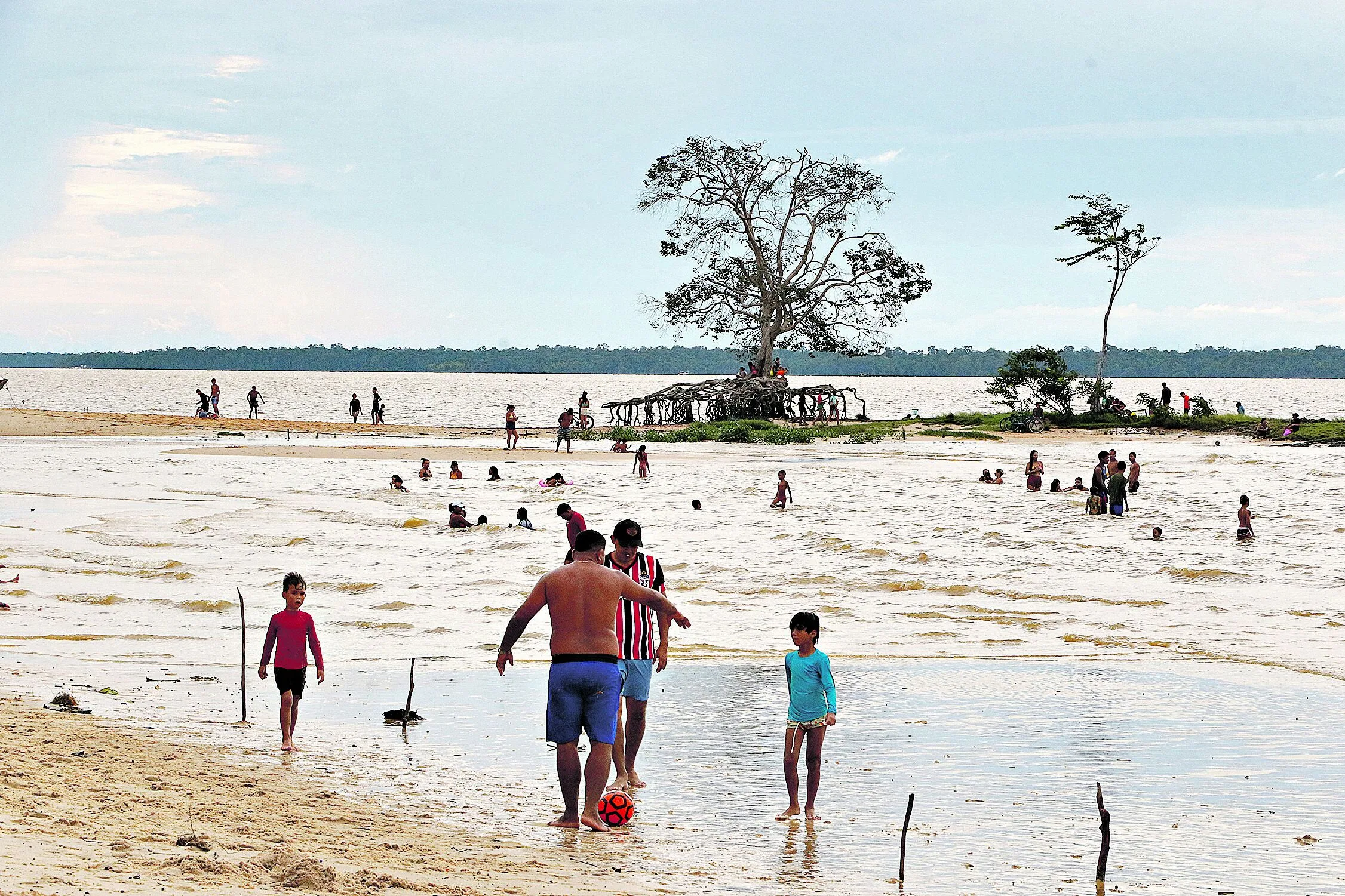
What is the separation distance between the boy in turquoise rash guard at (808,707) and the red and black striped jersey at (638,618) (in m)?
0.97

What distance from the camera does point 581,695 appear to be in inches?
292

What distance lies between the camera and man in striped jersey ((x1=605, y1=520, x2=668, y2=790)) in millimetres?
8391

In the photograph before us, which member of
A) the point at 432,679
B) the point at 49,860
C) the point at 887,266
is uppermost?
the point at 887,266

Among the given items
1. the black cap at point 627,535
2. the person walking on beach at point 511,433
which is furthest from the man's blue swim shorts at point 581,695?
the person walking on beach at point 511,433

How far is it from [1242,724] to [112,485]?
28.1m

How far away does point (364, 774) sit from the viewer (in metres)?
8.97

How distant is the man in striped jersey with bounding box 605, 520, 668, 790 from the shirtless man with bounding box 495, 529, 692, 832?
26.7 inches

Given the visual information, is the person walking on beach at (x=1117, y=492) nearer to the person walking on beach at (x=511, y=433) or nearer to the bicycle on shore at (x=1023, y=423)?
the person walking on beach at (x=511, y=433)

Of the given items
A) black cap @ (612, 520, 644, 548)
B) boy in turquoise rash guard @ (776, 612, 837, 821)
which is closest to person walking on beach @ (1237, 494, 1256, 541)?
boy in turquoise rash guard @ (776, 612, 837, 821)

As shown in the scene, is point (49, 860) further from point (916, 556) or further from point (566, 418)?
point (566, 418)

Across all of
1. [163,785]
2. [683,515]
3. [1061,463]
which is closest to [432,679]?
[163,785]

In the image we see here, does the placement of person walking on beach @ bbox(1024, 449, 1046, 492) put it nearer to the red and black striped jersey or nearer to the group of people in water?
the group of people in water

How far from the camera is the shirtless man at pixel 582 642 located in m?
7.39

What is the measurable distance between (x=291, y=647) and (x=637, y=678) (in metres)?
3.12
